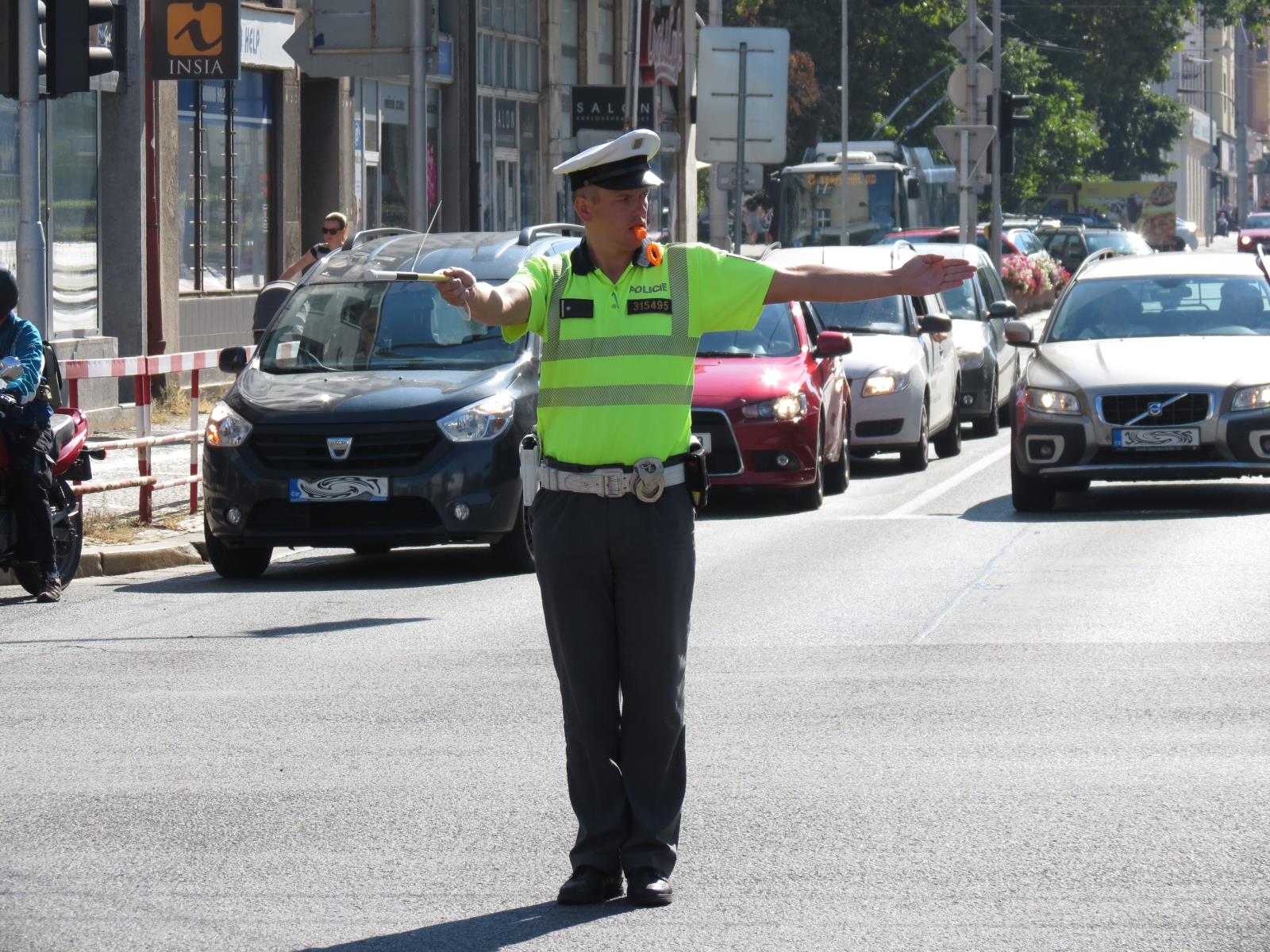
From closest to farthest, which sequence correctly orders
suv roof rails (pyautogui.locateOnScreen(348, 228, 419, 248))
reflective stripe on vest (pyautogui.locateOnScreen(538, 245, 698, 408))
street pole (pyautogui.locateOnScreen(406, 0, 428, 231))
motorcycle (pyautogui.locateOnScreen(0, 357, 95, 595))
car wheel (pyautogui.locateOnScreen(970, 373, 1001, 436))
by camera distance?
reflective stripe on vest (pyautogui.locateOnScreen(538, 245, 698, 408)), motorcycle (pyautogui.locateOnScreen(0, 357, 95, 595)), suv roof rails (pyautogui.locateOnScreen(348, 228, 419, 248)), street pole (pyautogui.locateOnScreen(406, 0, 428, 231)), car wheel (pyautogui.locateOnScreen(970, 373, 1001, 436))

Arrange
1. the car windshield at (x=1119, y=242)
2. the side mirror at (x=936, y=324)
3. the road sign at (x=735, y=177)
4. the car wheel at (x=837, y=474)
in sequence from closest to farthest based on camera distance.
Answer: the side mirror at (x=936, y=324) < the car wheel at (x=837, y=474) < the road sign at (x=735, y=177) < the car windshield at (x=1119, y=242)

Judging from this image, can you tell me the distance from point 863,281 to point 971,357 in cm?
1748

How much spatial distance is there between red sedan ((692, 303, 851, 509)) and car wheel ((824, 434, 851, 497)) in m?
0.74

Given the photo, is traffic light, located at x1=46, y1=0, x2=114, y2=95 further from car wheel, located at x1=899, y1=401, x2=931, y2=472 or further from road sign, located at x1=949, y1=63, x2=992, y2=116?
road sign, located at x1=949, y1=63, x2=992, y2=116

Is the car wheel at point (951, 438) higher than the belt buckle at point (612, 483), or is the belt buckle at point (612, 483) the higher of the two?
the belt buckle at point (612, 483)

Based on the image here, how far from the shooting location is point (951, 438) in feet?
70.5

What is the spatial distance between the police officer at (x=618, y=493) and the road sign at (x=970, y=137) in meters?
29.8

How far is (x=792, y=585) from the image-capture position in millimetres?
12242

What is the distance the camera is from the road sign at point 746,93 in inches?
1275

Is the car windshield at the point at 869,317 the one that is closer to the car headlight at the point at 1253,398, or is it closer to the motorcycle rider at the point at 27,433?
the car headlight at the point at 1253,398

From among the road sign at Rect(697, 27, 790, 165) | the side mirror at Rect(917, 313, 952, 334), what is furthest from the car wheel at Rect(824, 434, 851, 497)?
the road sign at Rect(697, 27, 790, 165)

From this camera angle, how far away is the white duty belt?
576 centimetres

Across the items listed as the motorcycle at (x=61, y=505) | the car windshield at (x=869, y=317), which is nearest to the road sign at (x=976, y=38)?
the car windshield at (x=869, y=317)

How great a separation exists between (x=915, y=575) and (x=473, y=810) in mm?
6142
